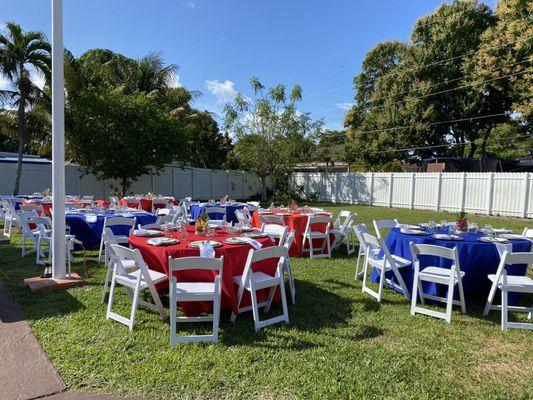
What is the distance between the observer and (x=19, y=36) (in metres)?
14.3

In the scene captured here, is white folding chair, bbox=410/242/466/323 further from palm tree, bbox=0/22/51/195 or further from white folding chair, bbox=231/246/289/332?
palm tree, bbox=0/22/51/195

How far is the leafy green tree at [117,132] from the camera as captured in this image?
1633 cm

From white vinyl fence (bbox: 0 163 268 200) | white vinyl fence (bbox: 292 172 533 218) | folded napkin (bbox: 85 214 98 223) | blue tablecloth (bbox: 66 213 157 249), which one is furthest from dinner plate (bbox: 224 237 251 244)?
white vinyl fence (bbox: 0 163 268 200)

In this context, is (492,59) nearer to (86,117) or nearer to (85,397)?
(86,117)

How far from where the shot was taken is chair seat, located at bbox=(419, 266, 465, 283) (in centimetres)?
440

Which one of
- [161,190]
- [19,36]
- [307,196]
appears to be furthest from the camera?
[307,196]

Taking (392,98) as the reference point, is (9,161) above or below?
below

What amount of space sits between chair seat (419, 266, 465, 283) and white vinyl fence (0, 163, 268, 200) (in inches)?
652

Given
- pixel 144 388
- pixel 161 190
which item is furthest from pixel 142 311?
pixel 161 190

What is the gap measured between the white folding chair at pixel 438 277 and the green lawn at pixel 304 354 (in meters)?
0.12

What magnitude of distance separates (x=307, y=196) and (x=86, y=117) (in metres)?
13.3

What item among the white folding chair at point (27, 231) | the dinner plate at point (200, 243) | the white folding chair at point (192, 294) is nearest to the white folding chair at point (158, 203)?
the white folding chair at point (27, 231)

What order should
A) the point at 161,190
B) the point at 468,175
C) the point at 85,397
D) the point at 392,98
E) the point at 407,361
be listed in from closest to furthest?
the point at 85,397, the point at 407,361, the point at 468,175, the point at 161,190, the point at 392,98

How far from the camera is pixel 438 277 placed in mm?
4430
